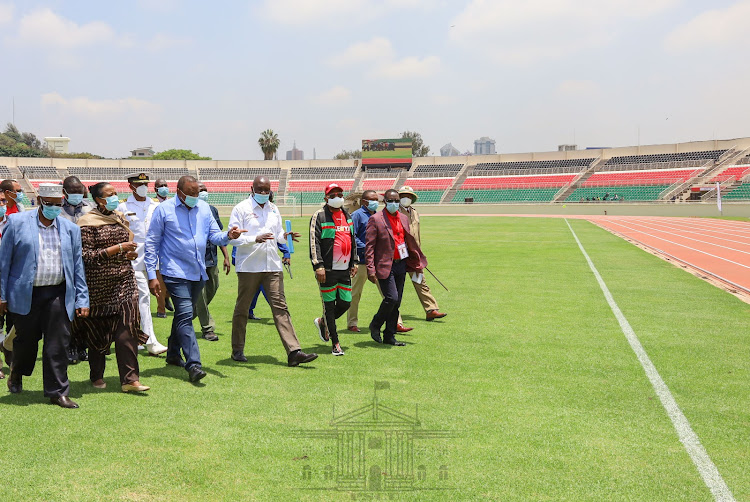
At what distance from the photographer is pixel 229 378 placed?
5.88 m

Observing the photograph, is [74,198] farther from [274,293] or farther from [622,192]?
[622,192]

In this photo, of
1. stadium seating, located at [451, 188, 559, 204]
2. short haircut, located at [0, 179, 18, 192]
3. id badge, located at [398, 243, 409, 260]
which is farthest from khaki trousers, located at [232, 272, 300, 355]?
stadium seating, located at [451, 188, 559, 204]

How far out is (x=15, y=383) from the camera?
208 inches

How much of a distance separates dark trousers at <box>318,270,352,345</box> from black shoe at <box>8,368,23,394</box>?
303 centimetres

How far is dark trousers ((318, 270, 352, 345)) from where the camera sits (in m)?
6.83

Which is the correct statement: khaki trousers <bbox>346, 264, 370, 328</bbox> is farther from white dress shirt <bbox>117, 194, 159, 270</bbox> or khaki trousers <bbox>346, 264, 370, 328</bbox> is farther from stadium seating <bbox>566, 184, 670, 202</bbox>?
stadium seating <bbox>566, 184, 670, 202</bbox>

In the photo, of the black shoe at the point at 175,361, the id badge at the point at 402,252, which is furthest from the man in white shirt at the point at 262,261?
the id badge at the point at 402,252

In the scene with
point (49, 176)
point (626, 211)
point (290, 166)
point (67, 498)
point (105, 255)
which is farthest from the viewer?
point (290, 166)

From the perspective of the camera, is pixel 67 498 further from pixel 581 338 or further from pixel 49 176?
pixel 49 176

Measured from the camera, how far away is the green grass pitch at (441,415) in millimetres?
3605

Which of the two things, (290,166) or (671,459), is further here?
(290,166)

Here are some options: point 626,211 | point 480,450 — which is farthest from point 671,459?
point 626,211

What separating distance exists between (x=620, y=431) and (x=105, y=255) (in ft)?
14.9

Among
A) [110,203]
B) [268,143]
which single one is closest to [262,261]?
[110,203]
